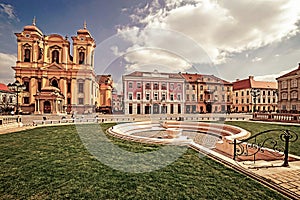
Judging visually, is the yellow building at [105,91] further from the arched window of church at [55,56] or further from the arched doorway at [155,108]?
the arched doorway at [155,108]

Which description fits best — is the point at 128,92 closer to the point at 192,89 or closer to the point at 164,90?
the point at 164,90

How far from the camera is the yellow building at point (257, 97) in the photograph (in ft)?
191

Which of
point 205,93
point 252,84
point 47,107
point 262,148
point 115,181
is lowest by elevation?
point 115,181

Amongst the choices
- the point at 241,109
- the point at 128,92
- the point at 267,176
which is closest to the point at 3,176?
the point at 267,176

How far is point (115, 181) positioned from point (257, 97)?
66759 millimetres

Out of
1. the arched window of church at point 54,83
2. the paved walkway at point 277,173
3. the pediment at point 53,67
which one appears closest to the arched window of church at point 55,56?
the pediment at point 53,67

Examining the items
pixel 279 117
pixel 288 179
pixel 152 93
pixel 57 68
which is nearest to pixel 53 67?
pixel 57 68

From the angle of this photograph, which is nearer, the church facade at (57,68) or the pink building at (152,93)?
the church facade at (57,68)

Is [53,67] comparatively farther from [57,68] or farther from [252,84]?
[252,84]

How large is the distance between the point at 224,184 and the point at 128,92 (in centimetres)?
4035

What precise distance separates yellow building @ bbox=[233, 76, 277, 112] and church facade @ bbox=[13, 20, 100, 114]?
51.0 metres

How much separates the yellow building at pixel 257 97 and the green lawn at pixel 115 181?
61878 mm

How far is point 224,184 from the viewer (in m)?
4.10

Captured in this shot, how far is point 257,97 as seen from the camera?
192 ft
